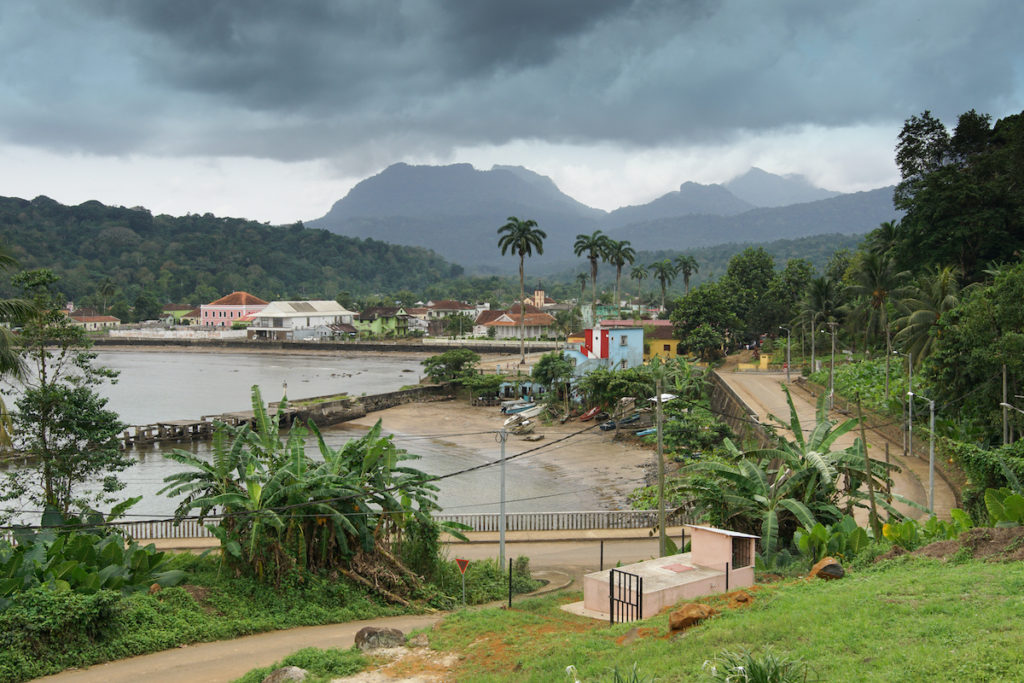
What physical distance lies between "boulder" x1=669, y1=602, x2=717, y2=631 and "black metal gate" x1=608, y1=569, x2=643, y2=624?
2.02 meters

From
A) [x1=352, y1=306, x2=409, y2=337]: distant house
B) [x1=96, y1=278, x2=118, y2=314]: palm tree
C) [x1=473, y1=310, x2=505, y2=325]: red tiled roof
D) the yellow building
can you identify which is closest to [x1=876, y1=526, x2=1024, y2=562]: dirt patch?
the yellow building

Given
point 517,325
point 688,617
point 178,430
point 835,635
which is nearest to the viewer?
point 835,635

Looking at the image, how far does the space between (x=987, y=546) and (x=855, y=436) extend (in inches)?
807

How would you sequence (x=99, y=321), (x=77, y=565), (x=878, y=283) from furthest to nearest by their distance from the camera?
(x=99, y=321)
(x=878, y=283)
(x=77, y=565)

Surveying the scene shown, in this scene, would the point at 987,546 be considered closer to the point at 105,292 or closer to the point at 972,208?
the point at 972,208

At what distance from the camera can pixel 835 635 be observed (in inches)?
381

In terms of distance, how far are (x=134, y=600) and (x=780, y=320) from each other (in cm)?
6561

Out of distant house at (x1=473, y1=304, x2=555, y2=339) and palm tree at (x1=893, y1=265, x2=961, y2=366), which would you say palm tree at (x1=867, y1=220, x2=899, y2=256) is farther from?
distant house at (x1=473, y1=304, x2=555, y2=339)

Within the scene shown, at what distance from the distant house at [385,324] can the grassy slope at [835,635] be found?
4446 inches

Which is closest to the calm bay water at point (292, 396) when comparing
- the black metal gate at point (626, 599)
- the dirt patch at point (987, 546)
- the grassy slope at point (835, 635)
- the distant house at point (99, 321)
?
the black metal gate at point (626, 599)

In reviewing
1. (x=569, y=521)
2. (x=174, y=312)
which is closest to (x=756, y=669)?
(x=569, y=521)

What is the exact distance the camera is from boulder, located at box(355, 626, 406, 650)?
12.4m

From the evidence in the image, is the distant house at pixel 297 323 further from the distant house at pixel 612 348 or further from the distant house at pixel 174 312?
the distant house at pixel 612 348

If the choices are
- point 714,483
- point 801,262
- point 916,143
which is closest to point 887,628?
point 714,483
